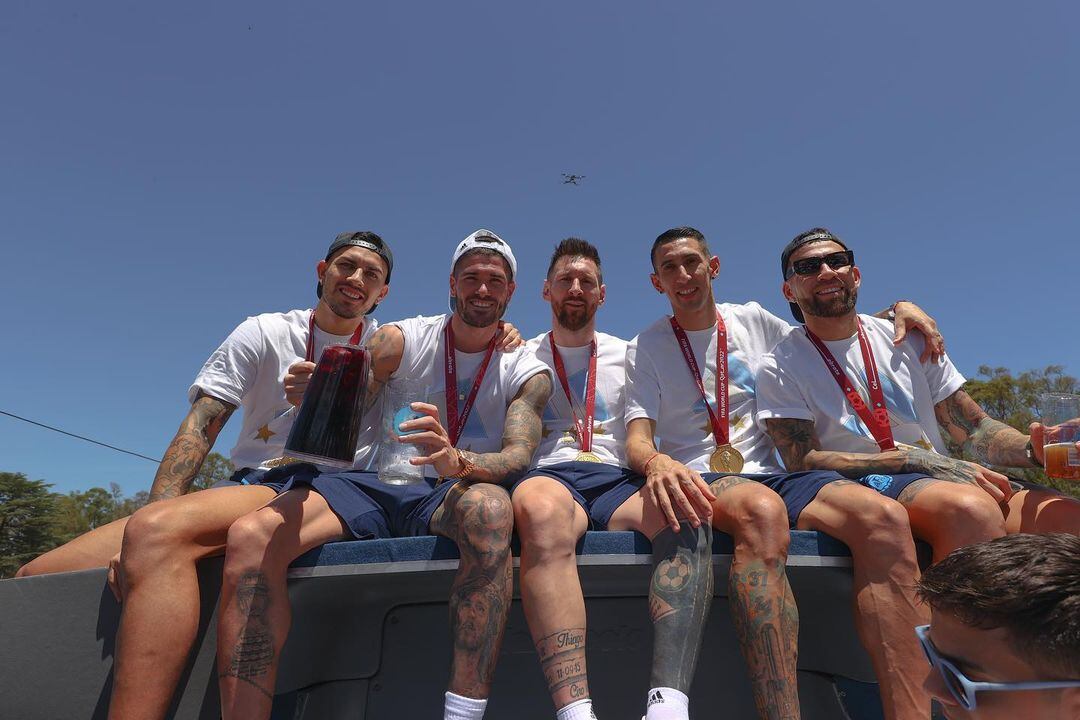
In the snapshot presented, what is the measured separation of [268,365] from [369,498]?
4.00 ft

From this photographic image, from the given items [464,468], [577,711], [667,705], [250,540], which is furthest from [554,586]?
[250,540]

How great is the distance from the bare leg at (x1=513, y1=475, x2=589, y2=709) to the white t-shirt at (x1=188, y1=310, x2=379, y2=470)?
1.29m

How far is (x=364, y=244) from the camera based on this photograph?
374 cm

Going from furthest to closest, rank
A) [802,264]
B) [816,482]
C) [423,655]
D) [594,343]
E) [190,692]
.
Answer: [594,343]
[802,264]
[423,655]
[816,482]
[190,692]

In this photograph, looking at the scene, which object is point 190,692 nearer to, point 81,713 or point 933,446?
point 81,713

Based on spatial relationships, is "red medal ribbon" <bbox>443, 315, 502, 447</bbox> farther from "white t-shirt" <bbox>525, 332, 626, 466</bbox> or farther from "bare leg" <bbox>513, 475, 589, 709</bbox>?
"bare leg" <bbox>513, 475, 589, 709</bbox>

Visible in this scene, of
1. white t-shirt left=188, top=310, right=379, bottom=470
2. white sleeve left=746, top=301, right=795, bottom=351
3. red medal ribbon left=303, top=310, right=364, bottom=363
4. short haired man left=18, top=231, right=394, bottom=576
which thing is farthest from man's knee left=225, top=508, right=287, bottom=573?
white sleeve left=746, top=301, right=795, bottom=351

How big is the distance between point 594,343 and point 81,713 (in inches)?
112

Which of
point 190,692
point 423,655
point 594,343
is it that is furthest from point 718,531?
point 190,692

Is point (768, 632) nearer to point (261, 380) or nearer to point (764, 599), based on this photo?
point (764, 599)

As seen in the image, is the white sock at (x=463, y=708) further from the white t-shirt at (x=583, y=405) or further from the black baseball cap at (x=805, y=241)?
the black baseball cap at (x=805, y=241)

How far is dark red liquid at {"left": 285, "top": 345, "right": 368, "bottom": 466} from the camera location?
7.95 feet

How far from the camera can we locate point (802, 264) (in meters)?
3.45

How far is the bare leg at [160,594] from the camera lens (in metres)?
2.18
